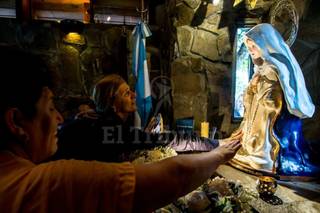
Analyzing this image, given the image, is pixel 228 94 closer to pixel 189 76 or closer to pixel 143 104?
pixel 189 76

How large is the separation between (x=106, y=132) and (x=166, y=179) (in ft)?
5.94

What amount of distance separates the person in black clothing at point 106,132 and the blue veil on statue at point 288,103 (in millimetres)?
1793

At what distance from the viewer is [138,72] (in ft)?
15.1

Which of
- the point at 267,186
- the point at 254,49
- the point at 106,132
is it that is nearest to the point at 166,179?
the point at 106,132

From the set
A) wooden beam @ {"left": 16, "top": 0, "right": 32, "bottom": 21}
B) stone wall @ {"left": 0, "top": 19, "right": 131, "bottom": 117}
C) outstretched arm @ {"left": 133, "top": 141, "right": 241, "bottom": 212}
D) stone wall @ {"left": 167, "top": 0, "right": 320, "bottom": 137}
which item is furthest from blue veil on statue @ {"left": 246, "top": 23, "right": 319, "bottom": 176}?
wooden beam @ {"left": 16, "top": 0, "right": 32, "bottom": 21}

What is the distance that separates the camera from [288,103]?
347cm

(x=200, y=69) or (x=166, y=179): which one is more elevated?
(x=200, y=69)

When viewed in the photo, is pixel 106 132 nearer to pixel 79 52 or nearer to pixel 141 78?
pixel 141 78

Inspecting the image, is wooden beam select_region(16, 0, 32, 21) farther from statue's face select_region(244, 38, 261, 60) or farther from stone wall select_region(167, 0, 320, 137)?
statue's face select_region(244, 38, 261, 60)

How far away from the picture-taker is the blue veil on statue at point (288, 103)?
348 centimetres

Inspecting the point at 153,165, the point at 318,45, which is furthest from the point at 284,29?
the point at 153,165

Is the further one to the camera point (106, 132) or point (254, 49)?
point (254, 49)

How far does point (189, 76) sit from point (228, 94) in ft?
2.66

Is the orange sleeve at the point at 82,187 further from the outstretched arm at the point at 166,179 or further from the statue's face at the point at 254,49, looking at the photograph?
the statue's face at the point at 254,49
